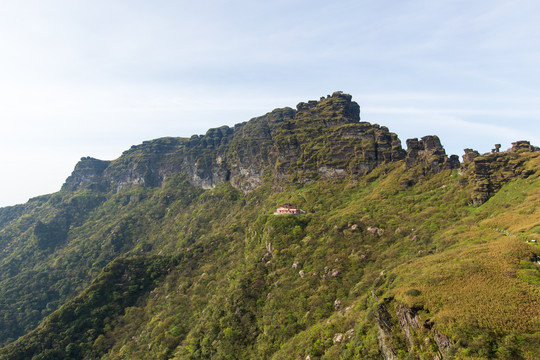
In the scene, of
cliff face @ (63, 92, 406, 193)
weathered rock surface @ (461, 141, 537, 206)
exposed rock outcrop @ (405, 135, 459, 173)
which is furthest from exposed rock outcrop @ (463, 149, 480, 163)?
cliff face @ (63, 92, 406, 193)

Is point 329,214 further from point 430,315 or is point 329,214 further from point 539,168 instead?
point 430,315

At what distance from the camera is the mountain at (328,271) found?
106ft

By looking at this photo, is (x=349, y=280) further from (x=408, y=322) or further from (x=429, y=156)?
(x=429, y=156)

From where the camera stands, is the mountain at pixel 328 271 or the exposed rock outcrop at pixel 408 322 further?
the mountain at pixel 328 271

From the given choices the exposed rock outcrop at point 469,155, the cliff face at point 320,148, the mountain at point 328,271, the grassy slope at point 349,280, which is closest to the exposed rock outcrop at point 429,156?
the mountain at point 328,271

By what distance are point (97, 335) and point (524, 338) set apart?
11004cm

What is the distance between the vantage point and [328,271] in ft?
220

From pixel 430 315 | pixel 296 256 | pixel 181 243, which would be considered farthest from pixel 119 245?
pixel 430 315

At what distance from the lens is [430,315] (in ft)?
100

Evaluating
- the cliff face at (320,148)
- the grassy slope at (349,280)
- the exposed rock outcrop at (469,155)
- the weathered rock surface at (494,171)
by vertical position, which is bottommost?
the grassy slope at (349,280)

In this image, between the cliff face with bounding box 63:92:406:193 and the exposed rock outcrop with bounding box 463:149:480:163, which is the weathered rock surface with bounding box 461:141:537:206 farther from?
the cliff face with bounding box 63:92:406:193

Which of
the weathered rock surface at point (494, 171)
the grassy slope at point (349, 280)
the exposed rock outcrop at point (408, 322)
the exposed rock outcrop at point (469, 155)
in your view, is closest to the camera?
the grassy slope at point (349, 280)

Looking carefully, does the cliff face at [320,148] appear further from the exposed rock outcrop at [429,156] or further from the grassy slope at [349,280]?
the exposed rock outcrop at [429,156]

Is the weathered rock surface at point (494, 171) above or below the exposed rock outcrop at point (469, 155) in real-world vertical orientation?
below
